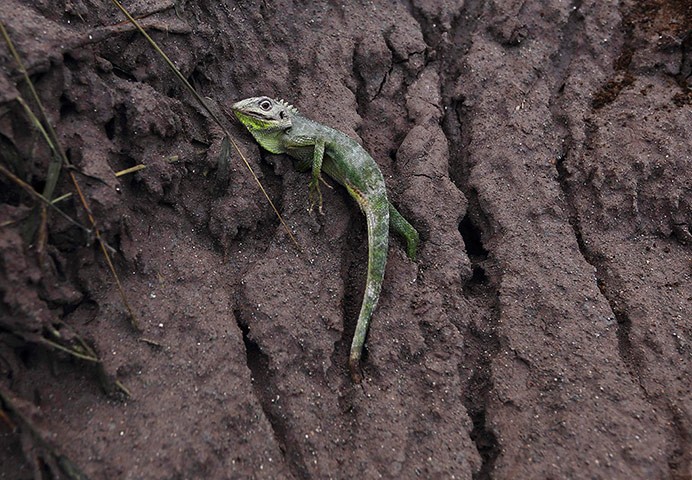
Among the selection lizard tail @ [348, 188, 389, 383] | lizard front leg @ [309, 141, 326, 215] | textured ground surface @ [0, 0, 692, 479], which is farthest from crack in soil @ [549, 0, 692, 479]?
lizard front leg @ [309, 141, 326, 215]

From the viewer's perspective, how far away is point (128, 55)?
363cm

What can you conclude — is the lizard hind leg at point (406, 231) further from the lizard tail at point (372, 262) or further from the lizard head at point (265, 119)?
the lizard head at point (265, 119)

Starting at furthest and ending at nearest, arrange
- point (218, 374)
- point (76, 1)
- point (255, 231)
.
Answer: point (255, 231)
point (76, 1)
point (218, 374)

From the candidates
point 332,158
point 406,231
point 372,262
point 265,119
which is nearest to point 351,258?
point 372,262

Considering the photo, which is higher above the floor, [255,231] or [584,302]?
[584,302]

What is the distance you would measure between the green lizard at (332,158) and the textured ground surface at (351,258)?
129 millimetres

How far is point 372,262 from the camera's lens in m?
3.80

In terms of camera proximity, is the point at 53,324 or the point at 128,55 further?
the point at 128,55

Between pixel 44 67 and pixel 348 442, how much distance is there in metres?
2.74

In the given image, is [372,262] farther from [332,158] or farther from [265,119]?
[265,119]

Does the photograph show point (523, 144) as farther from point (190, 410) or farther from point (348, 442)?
point (190, 410)

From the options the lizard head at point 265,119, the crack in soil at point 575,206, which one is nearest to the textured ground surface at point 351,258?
the crack in soil at point 575,206

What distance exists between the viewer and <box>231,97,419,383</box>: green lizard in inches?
154

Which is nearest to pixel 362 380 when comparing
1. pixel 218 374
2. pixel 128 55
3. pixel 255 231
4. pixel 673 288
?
pixel 218 374
